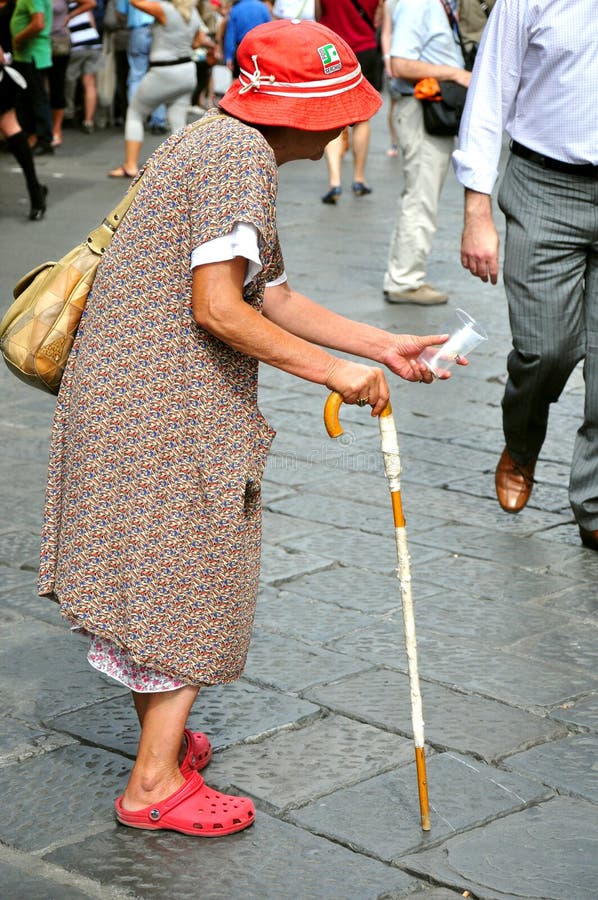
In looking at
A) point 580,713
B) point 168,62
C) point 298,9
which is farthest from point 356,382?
point 298,9

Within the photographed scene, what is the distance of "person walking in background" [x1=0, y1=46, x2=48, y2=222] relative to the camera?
10.4 meters

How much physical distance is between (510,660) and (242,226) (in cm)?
162

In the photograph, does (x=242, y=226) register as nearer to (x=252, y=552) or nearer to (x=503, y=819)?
(x=252, y=552)

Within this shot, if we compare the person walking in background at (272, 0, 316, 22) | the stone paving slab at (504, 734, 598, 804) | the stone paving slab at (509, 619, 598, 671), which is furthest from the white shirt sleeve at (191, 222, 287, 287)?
the person walking in background at (272, 0, 316, 22)

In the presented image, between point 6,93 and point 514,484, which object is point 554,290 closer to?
point 514,484

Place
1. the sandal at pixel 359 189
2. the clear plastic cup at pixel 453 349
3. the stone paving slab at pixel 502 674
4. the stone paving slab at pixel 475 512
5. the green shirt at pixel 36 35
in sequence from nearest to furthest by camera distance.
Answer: the clear plastic cup at pixel 453 349, the stone paving slab at pixel 502 674, the stone paving slab at pixel 475 512, the green shirt at pixel 36 35, the sandal at pixel 359 189

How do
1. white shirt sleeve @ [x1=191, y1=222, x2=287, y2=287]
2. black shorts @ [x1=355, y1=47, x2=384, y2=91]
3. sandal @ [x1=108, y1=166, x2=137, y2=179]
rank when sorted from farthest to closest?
sandal @ [x1=108, y1=166, x2=137, y2=179] < black shorts @ [x1=355, y1=47, x2=384, y2=91] < white shirt sleeve @ [x1=191, y1=222, x2=287, y2=287]

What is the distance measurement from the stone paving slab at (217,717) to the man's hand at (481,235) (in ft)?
5.58

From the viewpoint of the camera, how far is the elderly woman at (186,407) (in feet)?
8.58

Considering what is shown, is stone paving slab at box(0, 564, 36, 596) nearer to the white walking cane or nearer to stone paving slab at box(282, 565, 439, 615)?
stone paving slab at box(282, 565, 439, 615)

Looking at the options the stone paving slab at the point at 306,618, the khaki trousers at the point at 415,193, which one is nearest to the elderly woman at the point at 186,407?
the stone paving slab at the point at 306,618

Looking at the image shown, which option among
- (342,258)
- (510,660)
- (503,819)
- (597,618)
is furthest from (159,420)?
(342,258)

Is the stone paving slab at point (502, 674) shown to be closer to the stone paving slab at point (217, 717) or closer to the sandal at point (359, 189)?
the stone paving slab at point (217, 717)

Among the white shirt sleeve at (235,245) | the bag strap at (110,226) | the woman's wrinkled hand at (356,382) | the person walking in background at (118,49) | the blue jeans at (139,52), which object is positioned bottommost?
the person walking in background at (118,49)
